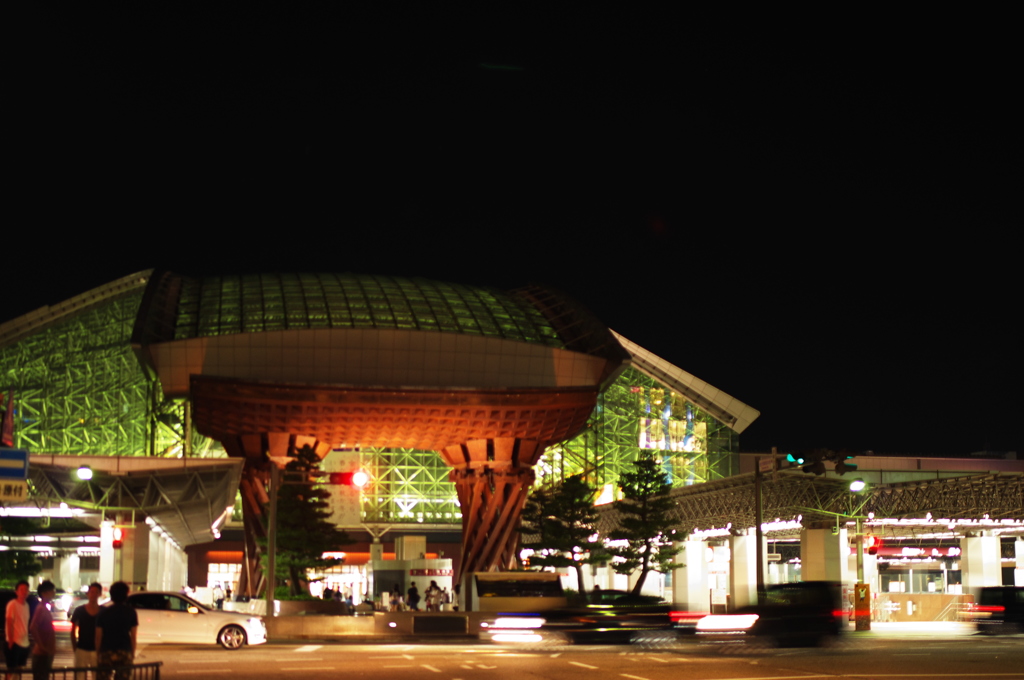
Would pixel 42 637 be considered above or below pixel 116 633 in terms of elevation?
below

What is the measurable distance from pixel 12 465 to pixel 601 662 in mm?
12693

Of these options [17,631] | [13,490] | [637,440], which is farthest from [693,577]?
[17,631]

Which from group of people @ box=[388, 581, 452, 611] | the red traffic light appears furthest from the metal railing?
group of people @ box=[388, 581, 452, 611]

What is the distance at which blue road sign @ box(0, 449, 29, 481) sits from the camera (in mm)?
21922

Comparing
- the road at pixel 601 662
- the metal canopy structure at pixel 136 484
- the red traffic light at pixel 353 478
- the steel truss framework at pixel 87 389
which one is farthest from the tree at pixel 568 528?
the road at pixel 601 662

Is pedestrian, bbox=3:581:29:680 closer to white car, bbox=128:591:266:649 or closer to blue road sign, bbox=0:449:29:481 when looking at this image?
blue road sign, bbox=0:449:29:481

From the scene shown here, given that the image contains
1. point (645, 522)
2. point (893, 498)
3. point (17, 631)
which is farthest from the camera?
point (645, 522)

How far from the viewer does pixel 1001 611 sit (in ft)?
126

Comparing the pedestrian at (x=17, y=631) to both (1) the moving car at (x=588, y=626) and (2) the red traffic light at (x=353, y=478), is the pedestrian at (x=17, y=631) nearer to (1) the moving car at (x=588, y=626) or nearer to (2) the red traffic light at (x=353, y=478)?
(1) the moving car at (x=588, y=626)

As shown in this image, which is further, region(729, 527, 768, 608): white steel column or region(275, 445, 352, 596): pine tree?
region(729, 527, 768, 608): white steel column

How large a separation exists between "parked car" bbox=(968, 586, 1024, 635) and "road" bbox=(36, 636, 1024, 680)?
313cm

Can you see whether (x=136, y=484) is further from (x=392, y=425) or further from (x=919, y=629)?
(x=919, y=629)

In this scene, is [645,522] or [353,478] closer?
[353,478]

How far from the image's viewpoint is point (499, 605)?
45531 millimetres
